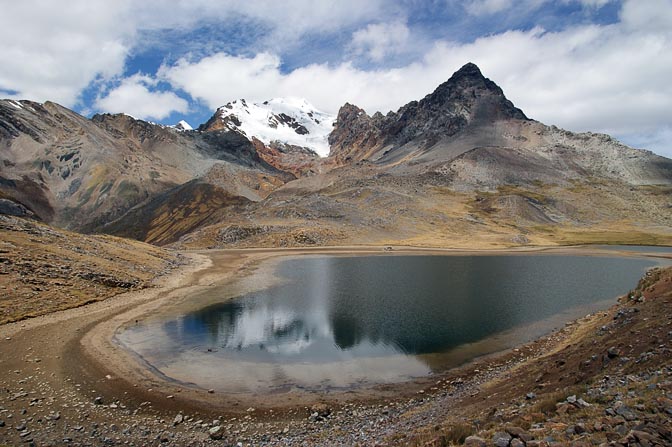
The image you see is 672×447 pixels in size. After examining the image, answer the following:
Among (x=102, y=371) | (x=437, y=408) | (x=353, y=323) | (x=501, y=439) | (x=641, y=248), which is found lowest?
(x=102, y=371)

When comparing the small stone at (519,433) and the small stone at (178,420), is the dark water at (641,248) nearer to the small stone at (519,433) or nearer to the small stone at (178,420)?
the small stone at (519,433)

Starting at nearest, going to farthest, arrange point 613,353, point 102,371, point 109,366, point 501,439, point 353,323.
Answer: point 501,439 → point 613,353 → point 102,371 → point 109,366 → point 353,323

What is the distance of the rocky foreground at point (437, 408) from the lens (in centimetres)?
1258

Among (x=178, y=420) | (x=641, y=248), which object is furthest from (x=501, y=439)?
(x=641, y=248)

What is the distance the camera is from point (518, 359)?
104 feet

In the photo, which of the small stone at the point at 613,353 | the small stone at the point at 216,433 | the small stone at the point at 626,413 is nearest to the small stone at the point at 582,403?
the small stone at the point at 626,413

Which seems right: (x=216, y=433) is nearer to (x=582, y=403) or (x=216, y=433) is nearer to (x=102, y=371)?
(x=102, y=371)

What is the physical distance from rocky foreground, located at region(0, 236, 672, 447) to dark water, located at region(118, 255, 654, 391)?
426 cm

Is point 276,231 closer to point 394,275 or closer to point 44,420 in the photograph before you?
point 394,275

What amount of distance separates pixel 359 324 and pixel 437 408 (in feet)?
72.8

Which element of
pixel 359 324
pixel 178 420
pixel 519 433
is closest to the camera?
pixel 519 433

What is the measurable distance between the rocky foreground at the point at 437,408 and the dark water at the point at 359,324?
4.26 metres

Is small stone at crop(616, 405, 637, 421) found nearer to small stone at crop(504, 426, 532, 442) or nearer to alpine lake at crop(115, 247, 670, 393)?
small stone at crop(504, 426, 532, 442)

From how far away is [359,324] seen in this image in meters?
44.2
